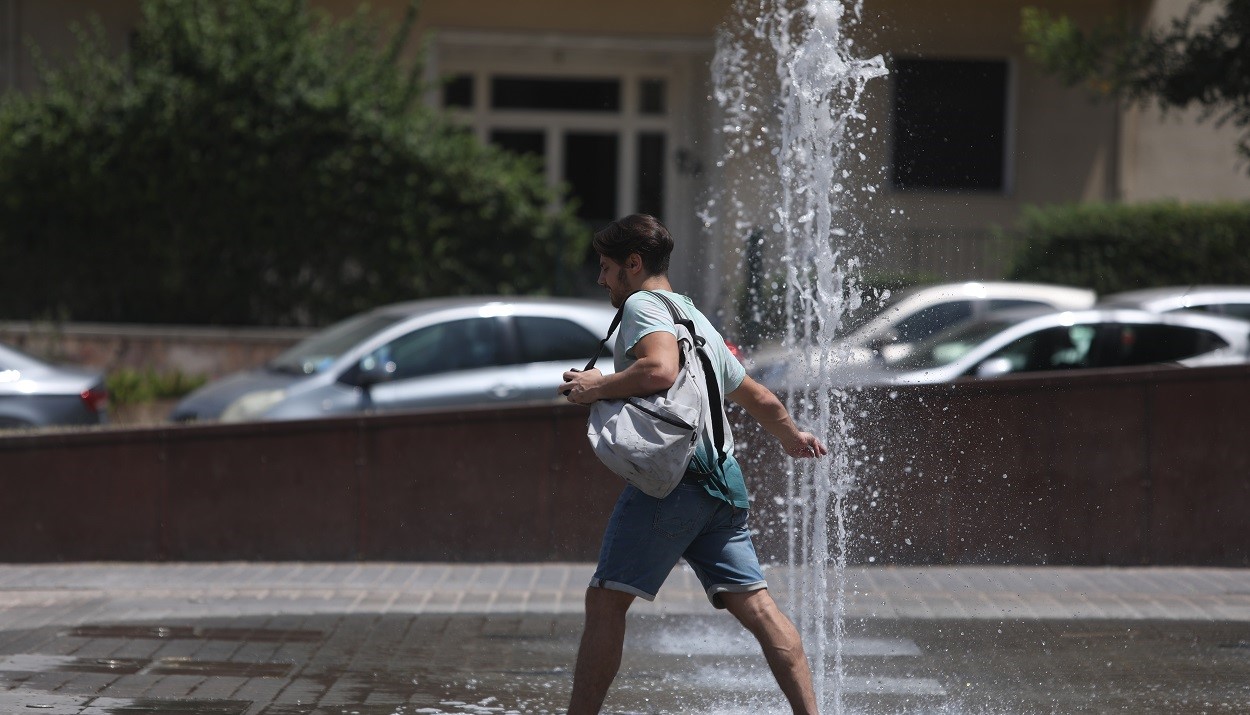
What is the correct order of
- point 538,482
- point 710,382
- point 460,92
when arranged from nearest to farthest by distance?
point 710,382, point 538,482, point 460,92

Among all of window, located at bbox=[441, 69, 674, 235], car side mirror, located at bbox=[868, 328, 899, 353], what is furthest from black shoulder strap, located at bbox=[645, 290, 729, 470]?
window, located at bbox=[441, 69, 674, 235]

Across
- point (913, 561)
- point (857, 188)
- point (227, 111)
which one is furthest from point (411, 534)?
point (227, 111)

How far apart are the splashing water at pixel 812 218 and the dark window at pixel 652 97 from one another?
11.2m

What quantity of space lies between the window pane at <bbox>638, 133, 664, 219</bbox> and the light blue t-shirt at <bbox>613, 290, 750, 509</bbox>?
53.6ft

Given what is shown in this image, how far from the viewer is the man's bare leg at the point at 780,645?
4.63m

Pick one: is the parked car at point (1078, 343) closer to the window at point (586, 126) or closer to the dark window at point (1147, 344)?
the dark window at point (1147, 344)

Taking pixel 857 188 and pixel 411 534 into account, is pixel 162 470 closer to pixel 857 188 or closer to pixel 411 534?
pixel 411 534

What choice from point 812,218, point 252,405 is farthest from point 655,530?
point 252,405

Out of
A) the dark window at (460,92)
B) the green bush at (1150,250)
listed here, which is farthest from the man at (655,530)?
the dark window at (460,92)

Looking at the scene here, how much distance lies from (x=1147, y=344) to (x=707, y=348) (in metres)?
7.38

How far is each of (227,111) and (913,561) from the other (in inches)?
402

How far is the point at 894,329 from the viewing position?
28.5ft

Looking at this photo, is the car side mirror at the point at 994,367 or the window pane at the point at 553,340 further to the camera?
the window pane at the point at 553,340

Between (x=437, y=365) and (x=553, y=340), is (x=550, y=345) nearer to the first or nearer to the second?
(x=553, y=340)
